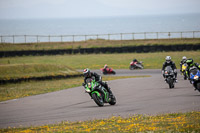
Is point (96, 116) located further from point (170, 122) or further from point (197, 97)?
point (197, 97)

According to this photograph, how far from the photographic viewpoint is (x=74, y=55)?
5112 cm

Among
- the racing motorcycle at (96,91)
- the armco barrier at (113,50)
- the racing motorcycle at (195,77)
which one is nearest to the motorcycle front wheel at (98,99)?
the racing motorcycle at (96,91)

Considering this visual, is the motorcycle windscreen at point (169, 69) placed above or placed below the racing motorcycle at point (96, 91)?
above

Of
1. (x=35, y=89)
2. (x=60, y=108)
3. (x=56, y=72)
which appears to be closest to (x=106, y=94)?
(x=60, y=108)

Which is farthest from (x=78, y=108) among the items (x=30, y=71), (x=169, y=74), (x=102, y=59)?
(x=102, y=59)

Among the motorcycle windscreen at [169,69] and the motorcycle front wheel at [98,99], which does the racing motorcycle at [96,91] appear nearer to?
the motorcycle front wheel at [98,99]

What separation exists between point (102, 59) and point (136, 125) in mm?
37222

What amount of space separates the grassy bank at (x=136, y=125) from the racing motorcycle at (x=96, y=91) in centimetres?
290

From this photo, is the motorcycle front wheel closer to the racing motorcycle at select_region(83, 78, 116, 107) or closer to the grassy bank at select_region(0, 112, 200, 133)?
the racing motorcycle at select_region(83, 78, 116, 107)

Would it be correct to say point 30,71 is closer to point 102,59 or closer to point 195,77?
point 195,77

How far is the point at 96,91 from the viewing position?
1374 cm

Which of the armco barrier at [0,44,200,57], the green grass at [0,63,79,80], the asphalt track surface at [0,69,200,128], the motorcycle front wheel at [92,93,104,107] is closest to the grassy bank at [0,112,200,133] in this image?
the asphalt track surface at [0,69,200,128]

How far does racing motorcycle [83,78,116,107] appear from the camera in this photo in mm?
13579

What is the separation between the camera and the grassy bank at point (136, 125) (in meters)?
8.52
